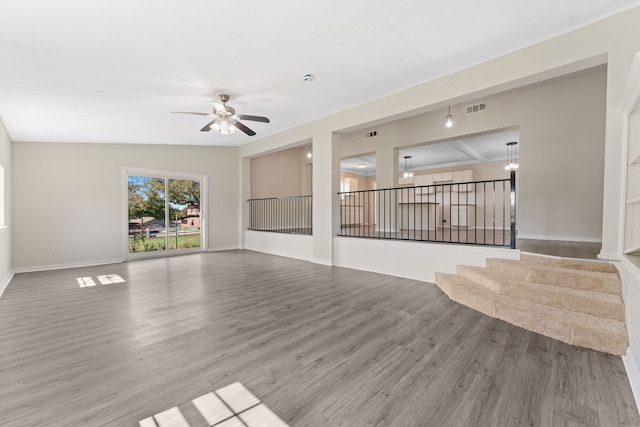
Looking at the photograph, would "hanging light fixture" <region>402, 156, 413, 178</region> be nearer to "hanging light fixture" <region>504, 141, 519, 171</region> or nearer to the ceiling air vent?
"hanging light fixture" <region>504, 141, 519, 171</region>

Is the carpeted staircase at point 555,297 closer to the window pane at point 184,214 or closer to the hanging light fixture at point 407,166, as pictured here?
the window pane at point 184,214

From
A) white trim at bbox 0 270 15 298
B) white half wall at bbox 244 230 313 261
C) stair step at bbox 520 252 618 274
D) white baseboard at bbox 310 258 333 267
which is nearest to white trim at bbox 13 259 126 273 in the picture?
white trim at bbox 0 270 15 298

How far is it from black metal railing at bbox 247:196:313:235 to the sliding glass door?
1.61 metres

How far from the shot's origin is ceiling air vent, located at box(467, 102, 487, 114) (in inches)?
239

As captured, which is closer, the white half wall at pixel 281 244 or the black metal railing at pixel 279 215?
the white half wall at pixel 281 244

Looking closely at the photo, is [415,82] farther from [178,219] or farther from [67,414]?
[178,219]

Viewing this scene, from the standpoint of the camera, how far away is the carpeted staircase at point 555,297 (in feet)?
8.02

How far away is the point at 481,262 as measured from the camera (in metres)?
4.01

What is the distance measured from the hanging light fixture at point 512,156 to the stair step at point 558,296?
666cm

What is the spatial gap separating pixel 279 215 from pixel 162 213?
3.42 metres

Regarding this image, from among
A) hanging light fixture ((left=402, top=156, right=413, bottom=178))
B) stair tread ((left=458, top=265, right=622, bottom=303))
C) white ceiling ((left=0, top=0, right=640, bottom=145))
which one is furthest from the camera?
hanging light fixture ((left=402, top=156, right=413, bottom=178))

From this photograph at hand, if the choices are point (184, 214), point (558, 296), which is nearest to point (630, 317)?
point (558, 296)

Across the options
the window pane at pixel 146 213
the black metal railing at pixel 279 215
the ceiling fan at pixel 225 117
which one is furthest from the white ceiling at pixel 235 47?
the black metal railing at pixel 279 215

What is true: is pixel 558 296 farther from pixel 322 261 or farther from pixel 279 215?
pixel 279 215
